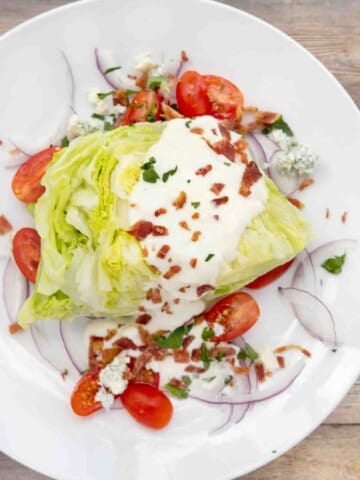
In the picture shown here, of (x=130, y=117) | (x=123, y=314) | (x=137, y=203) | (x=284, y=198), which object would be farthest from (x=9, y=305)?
(x=284, y=198)

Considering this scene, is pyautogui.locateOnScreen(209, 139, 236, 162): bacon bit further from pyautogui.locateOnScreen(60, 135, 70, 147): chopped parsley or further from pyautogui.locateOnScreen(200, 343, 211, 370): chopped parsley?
pyautogui.locateOnScreen(200, 343, 211, 370): chopped parsley

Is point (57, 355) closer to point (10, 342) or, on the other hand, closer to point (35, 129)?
point (10, 342)

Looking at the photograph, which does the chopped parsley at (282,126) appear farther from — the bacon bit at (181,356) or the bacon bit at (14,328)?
the bacon bit at (14,328)

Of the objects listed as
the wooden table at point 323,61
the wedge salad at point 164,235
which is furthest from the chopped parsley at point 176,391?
the wooden table at point 323,61

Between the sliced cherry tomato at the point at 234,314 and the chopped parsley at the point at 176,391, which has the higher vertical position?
the sliced cherry tomato at the point at 234,314

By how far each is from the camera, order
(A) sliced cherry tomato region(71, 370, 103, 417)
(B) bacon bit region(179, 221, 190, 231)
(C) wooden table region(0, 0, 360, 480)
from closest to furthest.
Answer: (B) bacon bit region(179, 221, 190, 231) < (A) sliced cherry tomato region(71, 370, 103, 417) < (C) wooden table region(0, 0, 360, 480)

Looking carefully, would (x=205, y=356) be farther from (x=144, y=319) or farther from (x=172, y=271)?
(x=172, y=271)

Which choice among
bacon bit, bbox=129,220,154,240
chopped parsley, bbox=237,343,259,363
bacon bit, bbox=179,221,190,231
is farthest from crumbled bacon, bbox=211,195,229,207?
chopped parsley, bbox=237,343,259,363
